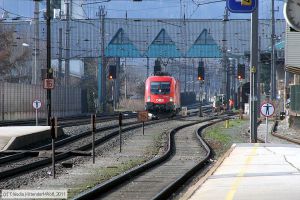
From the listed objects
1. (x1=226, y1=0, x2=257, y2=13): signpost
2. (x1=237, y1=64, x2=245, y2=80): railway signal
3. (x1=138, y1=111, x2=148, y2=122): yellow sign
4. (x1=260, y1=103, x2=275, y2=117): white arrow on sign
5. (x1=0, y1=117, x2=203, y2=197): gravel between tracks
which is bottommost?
(x1=0, y1=117, x2=203, y2=197): gravel between tracks

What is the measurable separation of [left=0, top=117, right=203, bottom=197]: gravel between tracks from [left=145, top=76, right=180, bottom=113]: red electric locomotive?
25802 mm

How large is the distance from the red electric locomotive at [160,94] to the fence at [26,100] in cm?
895

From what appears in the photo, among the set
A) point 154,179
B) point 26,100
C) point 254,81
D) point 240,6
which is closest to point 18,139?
point 254,81

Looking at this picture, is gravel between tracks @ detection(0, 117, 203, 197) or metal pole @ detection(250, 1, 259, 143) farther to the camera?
metal pole @ detection(250, 1, 259, 143)

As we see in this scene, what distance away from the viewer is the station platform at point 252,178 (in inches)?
445

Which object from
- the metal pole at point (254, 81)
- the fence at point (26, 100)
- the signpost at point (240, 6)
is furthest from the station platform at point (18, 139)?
the fence at point (26, 100)

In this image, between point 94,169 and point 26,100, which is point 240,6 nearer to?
point 94,169

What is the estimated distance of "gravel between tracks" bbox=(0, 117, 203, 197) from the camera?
48.1 ft

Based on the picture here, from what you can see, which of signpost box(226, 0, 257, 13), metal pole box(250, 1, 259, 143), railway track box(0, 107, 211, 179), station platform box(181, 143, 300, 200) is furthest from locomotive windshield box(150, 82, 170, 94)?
station platform box(181, 143, 300, 200)

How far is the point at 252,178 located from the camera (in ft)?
45.2

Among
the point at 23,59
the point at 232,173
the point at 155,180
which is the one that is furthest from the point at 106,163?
the point at 23,59

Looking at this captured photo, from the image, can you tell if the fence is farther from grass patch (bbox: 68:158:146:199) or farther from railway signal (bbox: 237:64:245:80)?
grass patch (bbox: 68:158:146:199)

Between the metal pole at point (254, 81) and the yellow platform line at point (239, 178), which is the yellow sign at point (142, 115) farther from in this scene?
the yellow platform line at point (239, 178)

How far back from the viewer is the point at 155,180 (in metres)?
16.0
